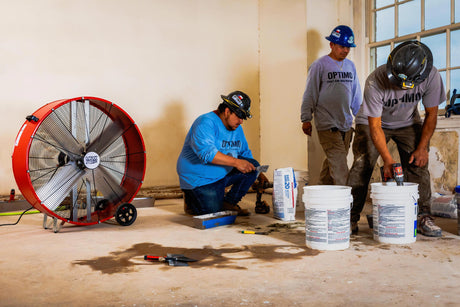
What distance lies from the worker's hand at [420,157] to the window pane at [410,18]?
1.70m

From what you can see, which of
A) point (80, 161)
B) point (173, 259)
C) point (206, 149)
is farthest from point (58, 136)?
point (173, 259)

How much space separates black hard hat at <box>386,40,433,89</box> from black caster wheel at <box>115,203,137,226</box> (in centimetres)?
203

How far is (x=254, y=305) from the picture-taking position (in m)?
1.69

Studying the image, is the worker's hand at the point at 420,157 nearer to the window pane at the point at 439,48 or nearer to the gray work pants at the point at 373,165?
the gray work pants at the point at 373,165

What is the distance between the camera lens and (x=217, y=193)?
3570 mm

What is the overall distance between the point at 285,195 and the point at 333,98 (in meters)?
0.94

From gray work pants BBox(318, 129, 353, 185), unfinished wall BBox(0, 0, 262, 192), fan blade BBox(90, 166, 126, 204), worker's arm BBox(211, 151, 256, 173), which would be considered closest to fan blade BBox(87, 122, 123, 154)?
fan blade BBox(90, 166, 126, 204)

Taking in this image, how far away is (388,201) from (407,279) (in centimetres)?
66

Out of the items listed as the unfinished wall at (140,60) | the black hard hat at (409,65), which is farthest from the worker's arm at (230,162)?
the unfinished wall at (140,60)

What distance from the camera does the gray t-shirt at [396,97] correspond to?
9.31 ft

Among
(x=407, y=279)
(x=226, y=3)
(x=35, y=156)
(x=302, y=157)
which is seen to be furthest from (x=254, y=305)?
(x=226, y=3)

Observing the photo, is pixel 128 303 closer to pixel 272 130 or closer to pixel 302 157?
pixel 302 157

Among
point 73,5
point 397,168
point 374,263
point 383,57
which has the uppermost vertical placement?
point 73,5

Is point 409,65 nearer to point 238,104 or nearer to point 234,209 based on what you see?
point 238,104
